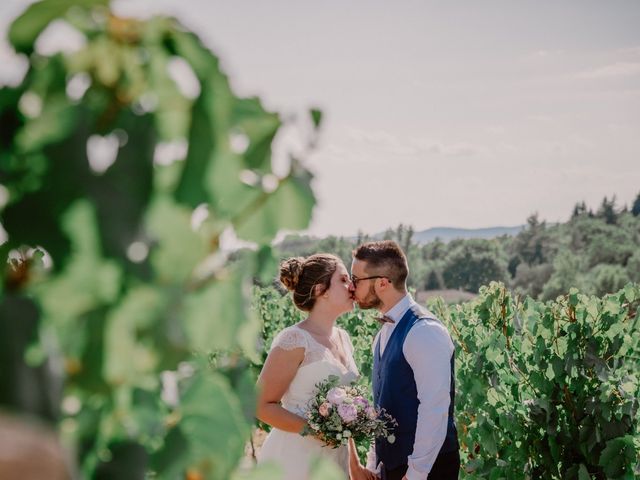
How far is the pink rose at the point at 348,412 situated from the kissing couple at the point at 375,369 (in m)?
0.36

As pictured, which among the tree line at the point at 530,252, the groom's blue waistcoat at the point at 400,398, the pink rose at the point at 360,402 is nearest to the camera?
the pink rose at the point at 360,402

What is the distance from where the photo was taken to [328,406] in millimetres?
3975

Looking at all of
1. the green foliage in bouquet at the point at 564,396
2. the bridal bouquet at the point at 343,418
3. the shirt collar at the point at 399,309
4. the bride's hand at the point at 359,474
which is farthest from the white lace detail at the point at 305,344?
the green foliage in bouquet at the point at 564,396

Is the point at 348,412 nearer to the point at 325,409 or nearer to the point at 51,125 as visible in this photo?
the point at 325,409

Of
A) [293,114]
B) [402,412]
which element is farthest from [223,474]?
[402,412]

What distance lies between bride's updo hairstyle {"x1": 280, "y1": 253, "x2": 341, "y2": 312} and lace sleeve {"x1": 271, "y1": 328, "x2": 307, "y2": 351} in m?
0.29

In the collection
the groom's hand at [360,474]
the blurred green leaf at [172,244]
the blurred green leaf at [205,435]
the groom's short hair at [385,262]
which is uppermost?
the blurred green leaf at [172,244]

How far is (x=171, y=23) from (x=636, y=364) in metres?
5.04

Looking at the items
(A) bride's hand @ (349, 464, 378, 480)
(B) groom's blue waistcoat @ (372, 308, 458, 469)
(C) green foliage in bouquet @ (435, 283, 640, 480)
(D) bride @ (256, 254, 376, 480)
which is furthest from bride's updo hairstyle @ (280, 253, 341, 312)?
(C) green foliage in bouquet @ (435, 283, 640, 480)

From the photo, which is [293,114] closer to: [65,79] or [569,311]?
[65,79]

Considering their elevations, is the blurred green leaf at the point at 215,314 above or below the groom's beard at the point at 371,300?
above

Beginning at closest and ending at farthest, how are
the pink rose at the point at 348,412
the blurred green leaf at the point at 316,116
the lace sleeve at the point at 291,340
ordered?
the blurred green leaf at the point at 316,116 < the pink rose at the point at 348,412 < the lace sleeve at the point at 291,340

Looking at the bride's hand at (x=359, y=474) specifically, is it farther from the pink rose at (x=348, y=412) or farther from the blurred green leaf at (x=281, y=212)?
the blurred green leaf at (x=281, y=212)

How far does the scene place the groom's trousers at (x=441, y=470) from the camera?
427 centimetres
